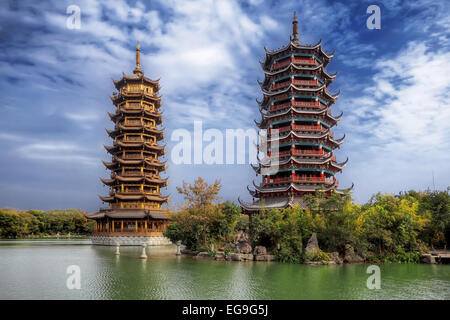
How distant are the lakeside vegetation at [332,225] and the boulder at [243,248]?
52cm

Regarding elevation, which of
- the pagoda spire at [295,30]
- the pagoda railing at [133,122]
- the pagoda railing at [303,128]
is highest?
the pagoda spire at [295,30]

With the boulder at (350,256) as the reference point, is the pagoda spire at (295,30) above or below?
above

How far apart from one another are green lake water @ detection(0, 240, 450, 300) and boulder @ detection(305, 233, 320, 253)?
7.35 ft

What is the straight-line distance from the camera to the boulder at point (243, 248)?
2334cm

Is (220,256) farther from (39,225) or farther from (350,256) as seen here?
(39,225)

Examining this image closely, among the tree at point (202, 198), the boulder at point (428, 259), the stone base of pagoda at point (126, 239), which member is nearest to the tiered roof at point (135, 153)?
the stone base of pagoda at point (126, 239)

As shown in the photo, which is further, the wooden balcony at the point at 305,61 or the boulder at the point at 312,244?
the wooden balcony at the point at 305,61

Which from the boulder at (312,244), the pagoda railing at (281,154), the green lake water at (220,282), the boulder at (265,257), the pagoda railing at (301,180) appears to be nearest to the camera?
the green lake water at (220,282)

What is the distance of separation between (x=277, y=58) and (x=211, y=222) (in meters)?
20.8

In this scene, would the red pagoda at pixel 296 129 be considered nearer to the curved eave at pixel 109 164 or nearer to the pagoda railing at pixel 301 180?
the pagoda railing at pixel 301 180

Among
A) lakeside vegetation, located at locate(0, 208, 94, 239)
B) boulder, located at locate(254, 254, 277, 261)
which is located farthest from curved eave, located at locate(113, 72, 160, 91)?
boulder, located at locate(254, 254, 277, 261)

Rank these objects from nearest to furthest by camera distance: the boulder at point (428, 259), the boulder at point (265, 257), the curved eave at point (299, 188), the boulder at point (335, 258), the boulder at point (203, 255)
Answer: the boulder at point (335, 258) < the boulder at point (428, 259) < the boulder at point (265, 257) < the boulder at point (203, 255) < the curved eave at point (299, 188)

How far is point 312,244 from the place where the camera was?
21.8m

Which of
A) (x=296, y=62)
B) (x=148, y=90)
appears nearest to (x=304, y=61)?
(x=296, y=62)
